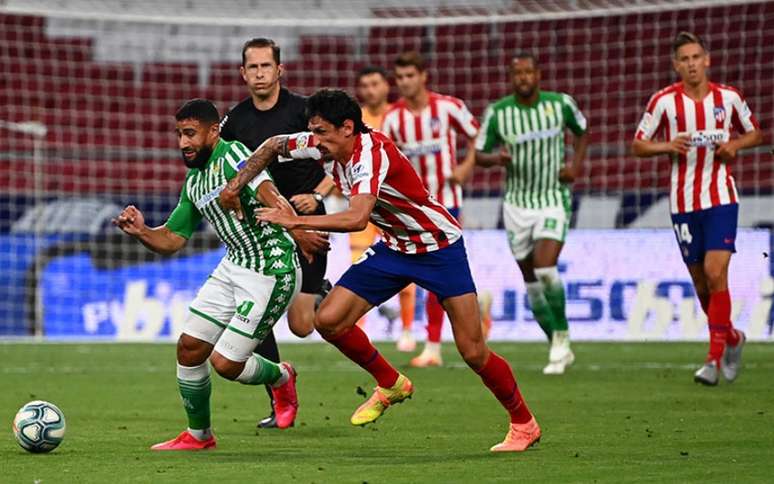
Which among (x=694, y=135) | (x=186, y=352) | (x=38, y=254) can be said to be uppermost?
(x=694, y=135)

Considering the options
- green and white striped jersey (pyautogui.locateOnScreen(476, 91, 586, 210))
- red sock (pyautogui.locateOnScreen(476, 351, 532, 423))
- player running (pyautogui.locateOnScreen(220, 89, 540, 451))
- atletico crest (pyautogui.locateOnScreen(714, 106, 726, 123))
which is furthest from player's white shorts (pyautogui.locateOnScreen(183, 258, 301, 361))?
green and white striped jersey (pyautogui.locateOnScreen(476, 91, 586, 210))

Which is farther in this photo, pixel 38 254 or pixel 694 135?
pixel 38 254

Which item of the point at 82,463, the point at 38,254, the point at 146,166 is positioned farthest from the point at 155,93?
the point at 82,463

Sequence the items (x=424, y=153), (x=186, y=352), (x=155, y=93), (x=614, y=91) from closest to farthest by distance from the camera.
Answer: (x=186, y=352)
(x=424, y=153)
(x=614, y=91)
(x=155, y=93)

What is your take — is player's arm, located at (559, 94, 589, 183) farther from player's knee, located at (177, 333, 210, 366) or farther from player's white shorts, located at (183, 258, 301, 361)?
player's knee, located at (177, 333, 210, 366)

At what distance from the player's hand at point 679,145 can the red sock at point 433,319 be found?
259 cm

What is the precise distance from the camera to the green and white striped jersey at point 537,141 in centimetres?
1119

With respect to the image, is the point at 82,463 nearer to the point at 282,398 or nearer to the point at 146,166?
the point at 282,398

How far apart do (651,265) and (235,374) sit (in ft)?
26.5

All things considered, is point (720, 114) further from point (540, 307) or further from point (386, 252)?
point (386, 252)

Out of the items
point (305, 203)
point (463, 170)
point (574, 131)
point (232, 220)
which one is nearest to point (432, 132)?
point (463, 170)

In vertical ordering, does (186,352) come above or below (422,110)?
below

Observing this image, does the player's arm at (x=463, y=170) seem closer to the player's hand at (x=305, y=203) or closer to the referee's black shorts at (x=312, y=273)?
the referee's black shorts at (x=312, y=273)

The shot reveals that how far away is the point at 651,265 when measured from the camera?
14.4 meters
